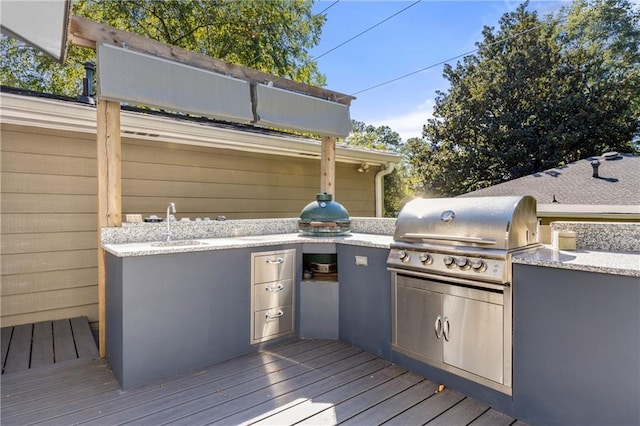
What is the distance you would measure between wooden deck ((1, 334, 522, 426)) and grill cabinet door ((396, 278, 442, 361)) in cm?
25

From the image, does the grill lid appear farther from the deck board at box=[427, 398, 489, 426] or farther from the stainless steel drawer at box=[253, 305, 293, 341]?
the stainless steel drawer at box=[253, 305, 293, 341]

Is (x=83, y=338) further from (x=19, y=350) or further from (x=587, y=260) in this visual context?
(x=587, y=260)

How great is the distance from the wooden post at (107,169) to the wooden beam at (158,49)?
1.60 ft

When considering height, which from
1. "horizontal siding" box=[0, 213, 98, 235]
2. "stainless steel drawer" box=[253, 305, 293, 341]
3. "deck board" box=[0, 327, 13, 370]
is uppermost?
"horizontal siding" box=[0, 213, 98, 235]

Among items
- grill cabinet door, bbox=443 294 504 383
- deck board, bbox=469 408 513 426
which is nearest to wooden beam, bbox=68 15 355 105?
grill cabinet door, bbox=443 294 504 383

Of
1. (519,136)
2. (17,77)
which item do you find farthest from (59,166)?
(519,136)

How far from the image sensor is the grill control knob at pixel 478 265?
7.27 feet

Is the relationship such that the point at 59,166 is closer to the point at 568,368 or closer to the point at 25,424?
the point at 25,424

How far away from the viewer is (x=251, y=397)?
245 centimetres

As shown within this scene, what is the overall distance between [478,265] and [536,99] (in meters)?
15.0

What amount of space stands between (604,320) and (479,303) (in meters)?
0.64

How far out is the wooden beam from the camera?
9.16 feet

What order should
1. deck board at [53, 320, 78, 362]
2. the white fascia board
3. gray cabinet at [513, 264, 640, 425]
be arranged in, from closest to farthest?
gray cabinet at [513, 264, 640, 425] → deck board at [53, 320, 78, 362] → the white fascia board

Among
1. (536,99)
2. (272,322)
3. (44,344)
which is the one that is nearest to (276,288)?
(272,322)
